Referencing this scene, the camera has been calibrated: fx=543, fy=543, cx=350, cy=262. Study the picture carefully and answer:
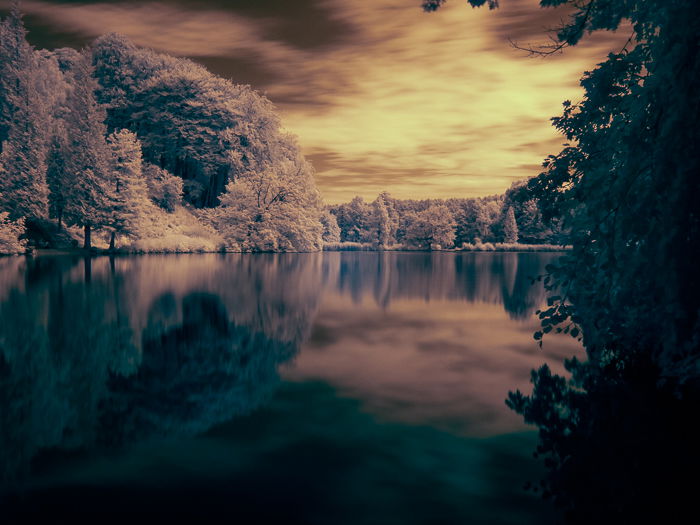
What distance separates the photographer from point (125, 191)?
2010 inches

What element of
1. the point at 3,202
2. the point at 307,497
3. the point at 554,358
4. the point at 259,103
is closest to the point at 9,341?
the point at 307,497

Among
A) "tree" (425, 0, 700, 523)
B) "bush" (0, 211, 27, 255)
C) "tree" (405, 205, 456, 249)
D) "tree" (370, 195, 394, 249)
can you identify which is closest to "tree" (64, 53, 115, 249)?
"bush" (0, 211, 27, 255)

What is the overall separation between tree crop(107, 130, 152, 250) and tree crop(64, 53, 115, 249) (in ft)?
2.44

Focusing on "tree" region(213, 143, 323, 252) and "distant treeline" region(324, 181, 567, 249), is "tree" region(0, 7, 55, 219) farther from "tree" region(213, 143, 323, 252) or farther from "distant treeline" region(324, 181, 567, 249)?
"distant treeline" region(324, 181, 567, 249)

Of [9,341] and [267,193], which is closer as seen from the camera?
[9,341]

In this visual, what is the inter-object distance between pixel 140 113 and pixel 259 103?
18234mm

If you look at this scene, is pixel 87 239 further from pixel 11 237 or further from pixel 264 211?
pixel 264 211

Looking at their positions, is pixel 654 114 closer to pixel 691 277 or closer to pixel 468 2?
pixel 691 277

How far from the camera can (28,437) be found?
19.1 feet

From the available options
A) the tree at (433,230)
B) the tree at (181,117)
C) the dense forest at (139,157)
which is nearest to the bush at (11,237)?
the dense forest at (139,157)

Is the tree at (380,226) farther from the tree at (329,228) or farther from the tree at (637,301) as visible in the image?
the tree at (637,301)

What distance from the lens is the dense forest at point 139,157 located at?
48.1 metres

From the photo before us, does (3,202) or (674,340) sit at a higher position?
(3,202)

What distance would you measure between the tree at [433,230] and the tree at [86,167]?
78160 millimetres
